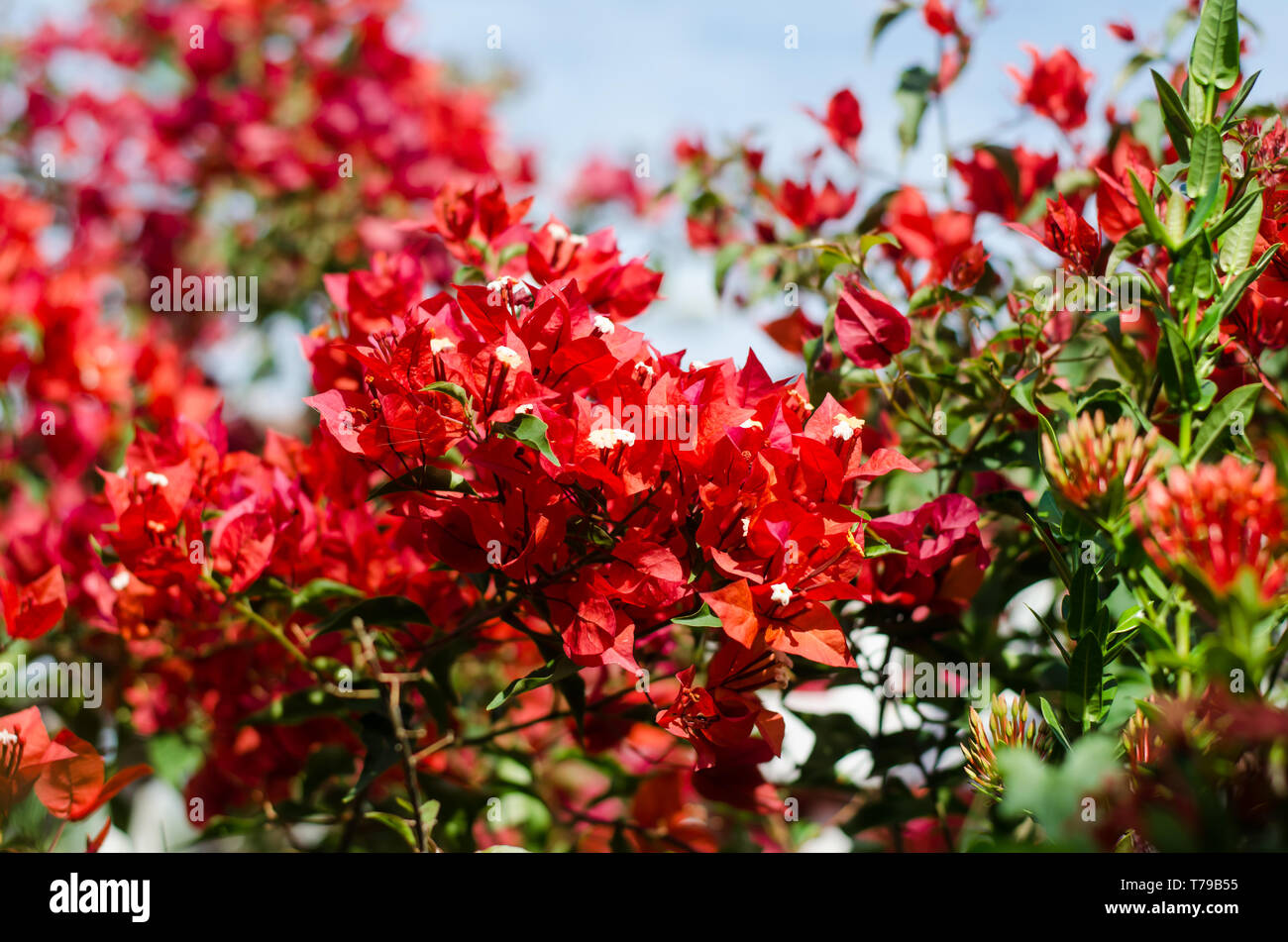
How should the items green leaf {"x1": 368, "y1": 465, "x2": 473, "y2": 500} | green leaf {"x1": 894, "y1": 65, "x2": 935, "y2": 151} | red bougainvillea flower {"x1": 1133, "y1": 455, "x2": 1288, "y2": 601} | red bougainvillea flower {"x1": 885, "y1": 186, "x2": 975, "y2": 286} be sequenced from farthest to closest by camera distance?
green leaf {"x1": 894, "y1": 65, "x2": 935, "y2": 151}
red bougainvillea flower {"x1": 885, "y1": 186, "x2": 975, "y2": 286}
green leaf {"x1": 368, "y1": 465, "x2": 473, "y2": 500}
red bougainvillea flower {"x1": 1133, "y1": 455, "x2": 1288, "y2": 601}

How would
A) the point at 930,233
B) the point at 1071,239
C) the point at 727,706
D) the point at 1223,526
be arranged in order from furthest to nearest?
the point at 930,233, the point at 1071,239, the point at 727,706, the point at 1223,526

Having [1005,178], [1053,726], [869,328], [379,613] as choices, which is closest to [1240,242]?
[869,328]

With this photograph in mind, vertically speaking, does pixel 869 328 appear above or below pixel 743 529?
above

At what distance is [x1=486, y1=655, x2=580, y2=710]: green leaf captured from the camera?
2.10ft

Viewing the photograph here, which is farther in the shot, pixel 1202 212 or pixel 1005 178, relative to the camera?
pixel 1005 178

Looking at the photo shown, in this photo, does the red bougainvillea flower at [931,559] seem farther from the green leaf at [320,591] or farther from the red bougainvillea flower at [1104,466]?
the green leaf at [320,591]

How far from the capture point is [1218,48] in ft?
2.22

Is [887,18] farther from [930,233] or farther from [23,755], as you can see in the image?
[23,755]

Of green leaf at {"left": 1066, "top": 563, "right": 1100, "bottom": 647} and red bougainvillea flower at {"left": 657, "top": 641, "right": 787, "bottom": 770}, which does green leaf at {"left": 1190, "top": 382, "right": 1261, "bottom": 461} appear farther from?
red bougainvillea flower at {"left": 657, "top": 641, "right": 787, "bottom": 770}

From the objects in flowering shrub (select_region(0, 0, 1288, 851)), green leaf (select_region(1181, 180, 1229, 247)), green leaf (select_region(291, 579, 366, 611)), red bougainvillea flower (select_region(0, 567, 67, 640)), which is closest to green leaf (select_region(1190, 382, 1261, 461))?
flowering shrub (select_region(0, 0, 1288, 851))

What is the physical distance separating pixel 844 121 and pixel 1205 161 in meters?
0.66

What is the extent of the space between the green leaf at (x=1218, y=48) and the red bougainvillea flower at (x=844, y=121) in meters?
0.58

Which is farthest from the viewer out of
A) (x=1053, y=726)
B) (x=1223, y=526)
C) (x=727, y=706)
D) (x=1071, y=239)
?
(x=1071, y=239)

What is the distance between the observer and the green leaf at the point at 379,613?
0.75m
